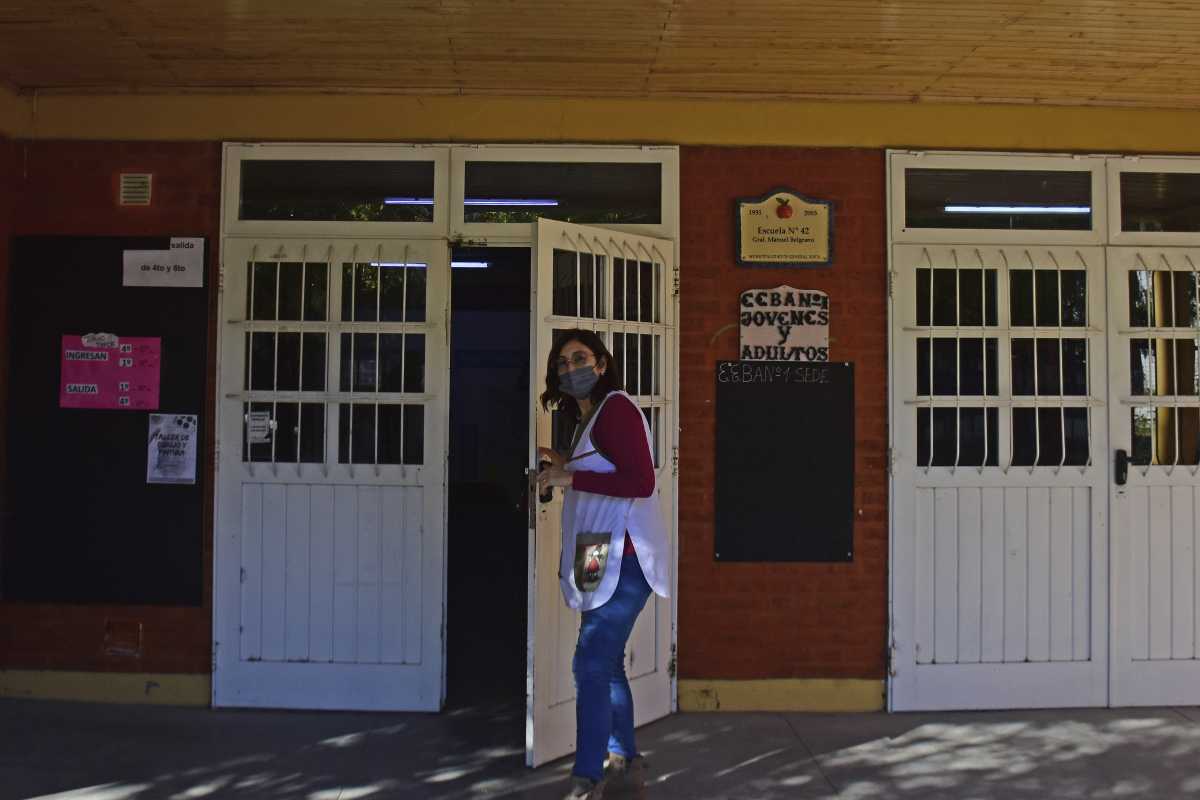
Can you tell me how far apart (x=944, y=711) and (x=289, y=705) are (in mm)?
3378

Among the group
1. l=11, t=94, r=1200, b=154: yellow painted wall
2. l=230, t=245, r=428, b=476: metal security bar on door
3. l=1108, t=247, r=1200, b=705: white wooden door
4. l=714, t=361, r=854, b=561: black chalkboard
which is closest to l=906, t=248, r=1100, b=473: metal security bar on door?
l=1108, t=247, r=1200, b=705: white wooden door

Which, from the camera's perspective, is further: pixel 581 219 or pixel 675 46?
pixel 581 219

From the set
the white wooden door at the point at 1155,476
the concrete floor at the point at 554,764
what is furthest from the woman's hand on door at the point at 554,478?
the white wooden door at the point at 1155,476

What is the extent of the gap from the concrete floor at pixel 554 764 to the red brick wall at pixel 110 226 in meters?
0.27

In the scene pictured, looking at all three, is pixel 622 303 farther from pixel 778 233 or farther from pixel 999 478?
pixel 999 478

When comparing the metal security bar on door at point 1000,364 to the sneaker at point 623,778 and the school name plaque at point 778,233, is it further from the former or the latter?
the sneaker at point 623,778

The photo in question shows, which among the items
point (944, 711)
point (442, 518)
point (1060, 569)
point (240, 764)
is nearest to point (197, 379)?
point (442, 518)

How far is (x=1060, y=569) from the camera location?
538cm

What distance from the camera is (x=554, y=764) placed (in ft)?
14.9

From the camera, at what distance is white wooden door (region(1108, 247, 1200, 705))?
539 centimetres

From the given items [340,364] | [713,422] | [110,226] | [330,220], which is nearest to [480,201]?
[330,220]

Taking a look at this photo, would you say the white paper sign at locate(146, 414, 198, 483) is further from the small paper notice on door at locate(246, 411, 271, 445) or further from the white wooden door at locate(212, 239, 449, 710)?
the small paper notice on door at locate(246, 411, 271, 445)

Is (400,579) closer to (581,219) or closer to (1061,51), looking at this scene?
(581,219)

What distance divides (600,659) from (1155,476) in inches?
132
